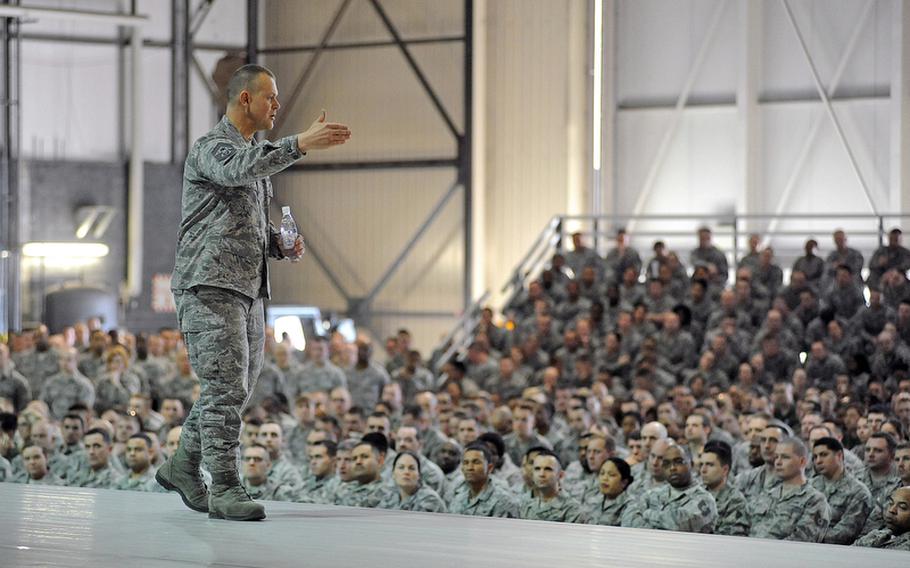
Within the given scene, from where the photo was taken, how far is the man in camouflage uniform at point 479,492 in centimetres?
683

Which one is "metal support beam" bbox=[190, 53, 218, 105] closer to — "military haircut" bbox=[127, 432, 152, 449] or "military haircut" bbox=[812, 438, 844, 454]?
"military haircut" bbox=[127, 432, 152, 449]

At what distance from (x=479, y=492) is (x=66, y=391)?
4.89 m

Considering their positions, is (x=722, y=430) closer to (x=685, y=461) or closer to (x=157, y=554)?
(x=685, y=461)

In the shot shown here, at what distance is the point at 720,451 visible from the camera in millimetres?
6727

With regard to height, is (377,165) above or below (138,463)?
above

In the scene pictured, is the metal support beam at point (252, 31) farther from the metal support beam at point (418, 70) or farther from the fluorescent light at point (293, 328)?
the fluorescent light at point (293, 328)

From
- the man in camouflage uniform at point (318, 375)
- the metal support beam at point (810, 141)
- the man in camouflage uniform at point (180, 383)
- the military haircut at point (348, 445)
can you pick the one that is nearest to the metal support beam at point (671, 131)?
the metal support beam at point (810, 141)

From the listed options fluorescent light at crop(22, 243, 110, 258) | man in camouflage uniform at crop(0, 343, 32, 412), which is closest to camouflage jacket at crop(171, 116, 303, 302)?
man in camouflage uniform at crop(0, 343, 32, 412)

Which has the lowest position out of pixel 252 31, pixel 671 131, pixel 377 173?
pixel 377 173

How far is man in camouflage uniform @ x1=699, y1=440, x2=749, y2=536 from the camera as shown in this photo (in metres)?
6.54

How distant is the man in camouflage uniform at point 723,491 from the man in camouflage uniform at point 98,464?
3.20 m

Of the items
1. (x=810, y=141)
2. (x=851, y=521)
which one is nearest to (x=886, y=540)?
(x=851, y=521)

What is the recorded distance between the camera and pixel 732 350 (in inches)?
425

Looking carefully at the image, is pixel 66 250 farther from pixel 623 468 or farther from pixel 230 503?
pixel 230 503
